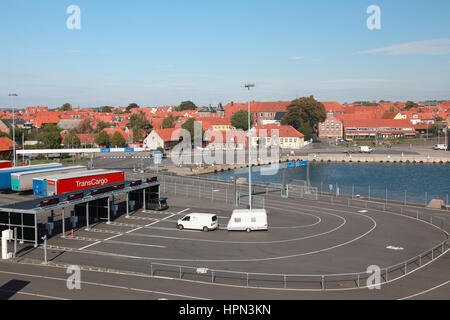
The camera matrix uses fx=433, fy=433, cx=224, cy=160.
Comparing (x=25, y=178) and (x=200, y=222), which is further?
(x=25, y=178)

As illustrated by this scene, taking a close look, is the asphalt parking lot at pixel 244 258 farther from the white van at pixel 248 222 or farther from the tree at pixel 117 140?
the tree at pixel 117 140

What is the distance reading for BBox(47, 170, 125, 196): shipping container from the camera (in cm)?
3434

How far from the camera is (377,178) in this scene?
65.4 meters

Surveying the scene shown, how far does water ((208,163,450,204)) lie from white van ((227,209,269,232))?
2034cm

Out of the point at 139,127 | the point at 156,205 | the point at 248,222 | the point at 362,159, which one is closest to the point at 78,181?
the point at 156,205

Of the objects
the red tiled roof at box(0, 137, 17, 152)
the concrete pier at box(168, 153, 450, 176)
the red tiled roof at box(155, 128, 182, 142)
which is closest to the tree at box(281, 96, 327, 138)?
the concrete pier at box(168, 153, 450, 176)

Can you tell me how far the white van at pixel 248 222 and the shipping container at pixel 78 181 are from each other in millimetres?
14701

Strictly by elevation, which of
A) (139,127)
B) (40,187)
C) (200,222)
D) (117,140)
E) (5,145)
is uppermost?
(139,127)

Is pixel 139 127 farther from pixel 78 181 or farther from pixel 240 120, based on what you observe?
pixel 78 181

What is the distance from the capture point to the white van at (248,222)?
27.7m

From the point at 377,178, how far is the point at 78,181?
4611 centimetres

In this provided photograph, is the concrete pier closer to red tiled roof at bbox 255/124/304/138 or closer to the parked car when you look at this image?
red tiled roof at bbox 255/124/304/138

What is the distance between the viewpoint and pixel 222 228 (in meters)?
28.8

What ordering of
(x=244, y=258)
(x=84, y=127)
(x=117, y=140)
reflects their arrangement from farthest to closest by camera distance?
1. (x=84, y=127)
2. (x=117, y=140)
3. (x=244, y=258)
